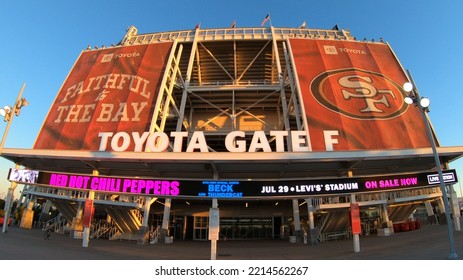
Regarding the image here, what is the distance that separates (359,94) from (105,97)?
26.9m

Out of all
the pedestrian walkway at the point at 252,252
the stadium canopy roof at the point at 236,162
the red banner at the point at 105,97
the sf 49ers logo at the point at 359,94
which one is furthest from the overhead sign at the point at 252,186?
the red banner at the point at 105,97

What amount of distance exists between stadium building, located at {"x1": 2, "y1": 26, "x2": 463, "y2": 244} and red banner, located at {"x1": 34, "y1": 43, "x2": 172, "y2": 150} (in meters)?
0.15

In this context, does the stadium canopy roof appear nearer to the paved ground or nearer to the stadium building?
the stadium building

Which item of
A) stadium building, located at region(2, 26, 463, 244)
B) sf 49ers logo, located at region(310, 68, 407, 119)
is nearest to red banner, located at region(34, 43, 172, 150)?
stadium building, located at region(2, 26, 463, 244)

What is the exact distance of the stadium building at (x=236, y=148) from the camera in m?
16.1

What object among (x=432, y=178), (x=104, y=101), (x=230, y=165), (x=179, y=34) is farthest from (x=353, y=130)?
(x=179, y=34)

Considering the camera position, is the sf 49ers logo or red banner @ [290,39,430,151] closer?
red banner @ [290,39,430,151]

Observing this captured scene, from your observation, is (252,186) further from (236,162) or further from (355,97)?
(355,97)

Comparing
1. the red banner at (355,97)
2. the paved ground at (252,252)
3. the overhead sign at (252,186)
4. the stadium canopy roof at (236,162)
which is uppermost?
the red banner at (355,97)

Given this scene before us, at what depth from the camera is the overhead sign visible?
1550cm

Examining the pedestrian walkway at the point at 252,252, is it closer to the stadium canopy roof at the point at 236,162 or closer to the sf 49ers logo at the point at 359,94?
the stadium canopy roof at the point at 236,162

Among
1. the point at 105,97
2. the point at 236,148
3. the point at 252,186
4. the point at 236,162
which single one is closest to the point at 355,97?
the point at 236,148

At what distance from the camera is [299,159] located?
50.8 ft

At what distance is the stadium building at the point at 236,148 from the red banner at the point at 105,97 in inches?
5.9
